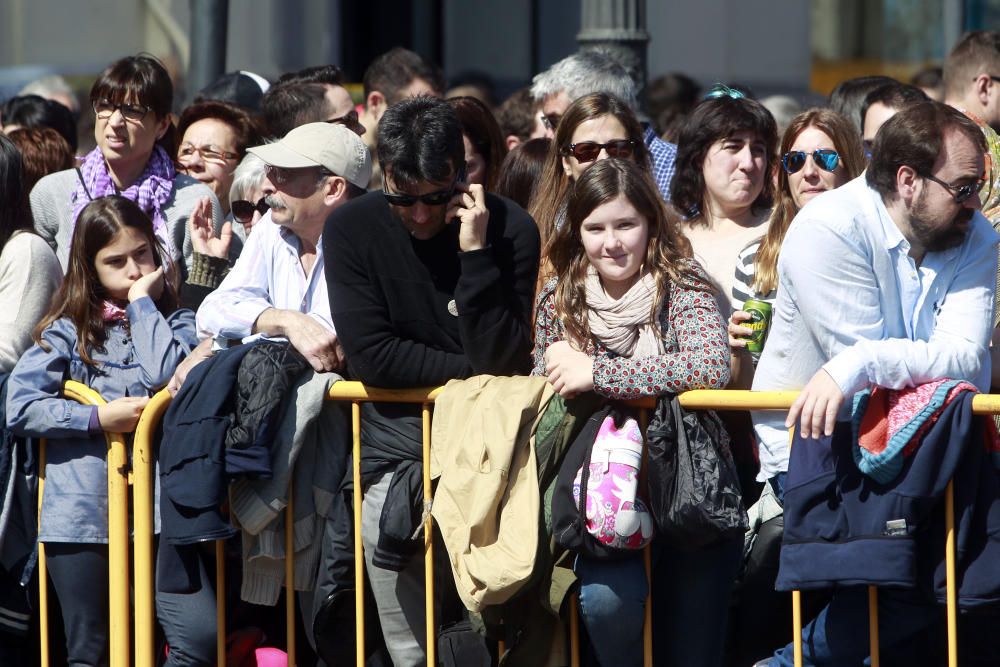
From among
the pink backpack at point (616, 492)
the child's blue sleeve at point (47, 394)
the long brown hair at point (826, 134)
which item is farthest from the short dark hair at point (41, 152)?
the pink backpack at point (616, 492)

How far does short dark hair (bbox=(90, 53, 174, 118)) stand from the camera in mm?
6152

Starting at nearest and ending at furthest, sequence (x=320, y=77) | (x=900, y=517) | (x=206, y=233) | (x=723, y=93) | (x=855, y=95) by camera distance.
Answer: (x=900, y=517) < (x=723, y=93) < (x=206, y=233) < (x=855, y=95) < (x=320, y=77)

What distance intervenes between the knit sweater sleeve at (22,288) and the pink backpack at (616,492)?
2183mm

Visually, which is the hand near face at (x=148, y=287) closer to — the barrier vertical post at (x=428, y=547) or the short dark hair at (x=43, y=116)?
the barrier vertical post at (x=428, y=547)

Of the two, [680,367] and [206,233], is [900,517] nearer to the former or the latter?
[680,367]

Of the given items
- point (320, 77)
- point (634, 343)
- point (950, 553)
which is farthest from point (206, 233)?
point (950, 553)

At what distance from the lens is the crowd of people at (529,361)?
433 centimetres

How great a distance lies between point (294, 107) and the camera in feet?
21.5

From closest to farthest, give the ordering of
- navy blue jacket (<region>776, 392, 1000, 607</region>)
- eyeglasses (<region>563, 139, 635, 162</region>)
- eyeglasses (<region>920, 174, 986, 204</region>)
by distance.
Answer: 1. navy blue jacket (<region>776, 392, 1000, 607</region>)
2. eyeglasses (<region>920, 174, 986, 204</region>)
3. eyeglasses (<region>563, 139, 635, 162</region>)

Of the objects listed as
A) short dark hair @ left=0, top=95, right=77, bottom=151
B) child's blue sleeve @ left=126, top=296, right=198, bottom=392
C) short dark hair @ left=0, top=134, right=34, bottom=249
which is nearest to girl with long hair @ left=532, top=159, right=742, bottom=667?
child's blue sleeve @ left=126, top=296, right=198, bottom=392

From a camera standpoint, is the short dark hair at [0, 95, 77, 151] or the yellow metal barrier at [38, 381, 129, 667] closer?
the yellow metal barrier at [38, 381, 129, 667]

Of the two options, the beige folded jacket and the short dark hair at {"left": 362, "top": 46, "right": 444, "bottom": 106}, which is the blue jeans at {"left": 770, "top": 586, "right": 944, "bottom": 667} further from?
the short dark hair at {"left": 362, "top": 46, "right": 444, "bottom": 106}

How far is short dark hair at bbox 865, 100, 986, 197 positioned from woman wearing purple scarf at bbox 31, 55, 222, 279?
9.14 ft

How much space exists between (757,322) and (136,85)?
287 centimetres
